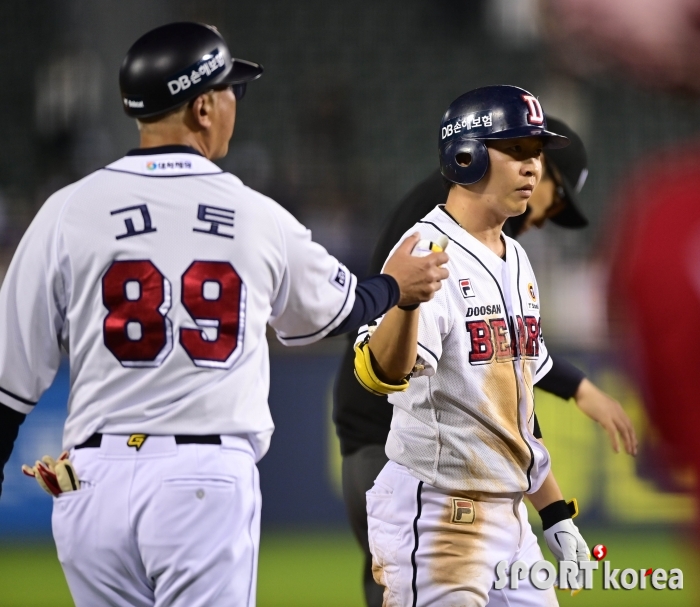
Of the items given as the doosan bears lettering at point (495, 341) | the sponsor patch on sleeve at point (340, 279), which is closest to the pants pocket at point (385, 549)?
the doosan bears lettering at point (495, 341)

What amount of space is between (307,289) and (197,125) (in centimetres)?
58

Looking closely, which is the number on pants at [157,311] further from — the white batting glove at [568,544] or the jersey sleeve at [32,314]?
the white batting glove at [568,544]

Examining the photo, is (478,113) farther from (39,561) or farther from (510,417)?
(39,561)

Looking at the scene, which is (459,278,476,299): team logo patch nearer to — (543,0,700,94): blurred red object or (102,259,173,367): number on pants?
(102,259,173,367): number on pants

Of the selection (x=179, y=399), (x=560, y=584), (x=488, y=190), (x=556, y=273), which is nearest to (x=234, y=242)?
(x=179, y=399)

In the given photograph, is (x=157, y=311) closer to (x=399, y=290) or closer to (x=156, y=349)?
(x=156, y=349)

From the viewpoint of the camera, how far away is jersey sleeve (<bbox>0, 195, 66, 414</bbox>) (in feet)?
10.2

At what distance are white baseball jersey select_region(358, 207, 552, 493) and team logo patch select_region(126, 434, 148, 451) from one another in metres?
0.90

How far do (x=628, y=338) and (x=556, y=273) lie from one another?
9.26 meters

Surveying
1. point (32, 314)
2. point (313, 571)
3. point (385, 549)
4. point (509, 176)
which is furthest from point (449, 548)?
point (313, 571)

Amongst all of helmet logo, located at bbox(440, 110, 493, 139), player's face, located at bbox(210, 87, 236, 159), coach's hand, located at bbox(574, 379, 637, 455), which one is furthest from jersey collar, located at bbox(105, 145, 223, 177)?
coach's hand, located at bbox(574, 379, 637, 455)

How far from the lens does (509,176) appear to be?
12.2 ft

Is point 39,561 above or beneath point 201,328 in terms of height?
beneath

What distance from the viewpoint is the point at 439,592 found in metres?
3.54
